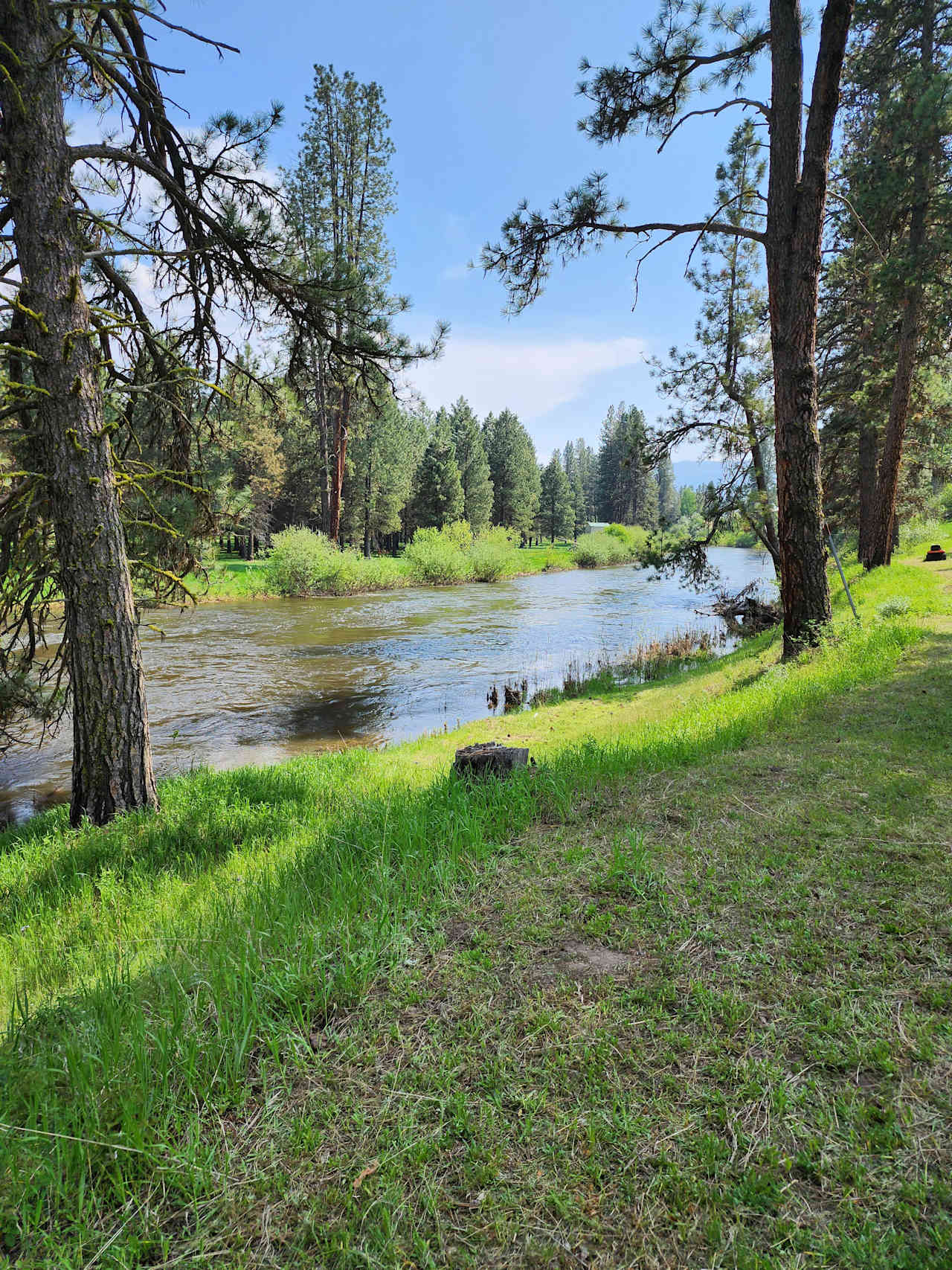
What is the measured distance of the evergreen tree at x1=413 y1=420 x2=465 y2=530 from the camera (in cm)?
5353

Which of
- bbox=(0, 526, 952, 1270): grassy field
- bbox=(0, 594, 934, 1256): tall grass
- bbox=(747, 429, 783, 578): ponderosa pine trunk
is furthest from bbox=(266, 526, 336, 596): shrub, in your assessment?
bbox=(0, 526, 952, 1270): grassy field

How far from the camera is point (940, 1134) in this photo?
5.84 feet

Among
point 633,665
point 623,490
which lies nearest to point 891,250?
point 633,665

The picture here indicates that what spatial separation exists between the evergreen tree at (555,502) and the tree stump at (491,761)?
78.1 meters

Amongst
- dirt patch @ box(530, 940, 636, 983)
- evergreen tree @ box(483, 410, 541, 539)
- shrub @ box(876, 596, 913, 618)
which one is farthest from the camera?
evergreen tree @ box(483, 410, 541, 539)

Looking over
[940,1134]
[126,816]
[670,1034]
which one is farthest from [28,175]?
[940,1134]

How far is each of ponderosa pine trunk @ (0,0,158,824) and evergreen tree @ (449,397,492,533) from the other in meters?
53.6

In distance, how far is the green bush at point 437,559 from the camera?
37.6 m

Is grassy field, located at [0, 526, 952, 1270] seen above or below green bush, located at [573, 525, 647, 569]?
below

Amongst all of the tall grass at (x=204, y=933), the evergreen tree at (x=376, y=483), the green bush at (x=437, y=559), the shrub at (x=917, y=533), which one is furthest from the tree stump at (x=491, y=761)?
the evergreen tree at (x=376, y=483)

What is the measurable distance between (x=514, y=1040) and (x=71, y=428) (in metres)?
5.51

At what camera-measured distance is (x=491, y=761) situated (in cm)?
521

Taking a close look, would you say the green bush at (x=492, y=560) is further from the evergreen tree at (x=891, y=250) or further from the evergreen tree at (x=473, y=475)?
the evergreen tree at (x=891, y=250)

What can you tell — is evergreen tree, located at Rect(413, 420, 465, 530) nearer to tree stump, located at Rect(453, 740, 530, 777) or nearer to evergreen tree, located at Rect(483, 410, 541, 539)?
evergreen tree, located at Rect(483, 410, 541, 539)
